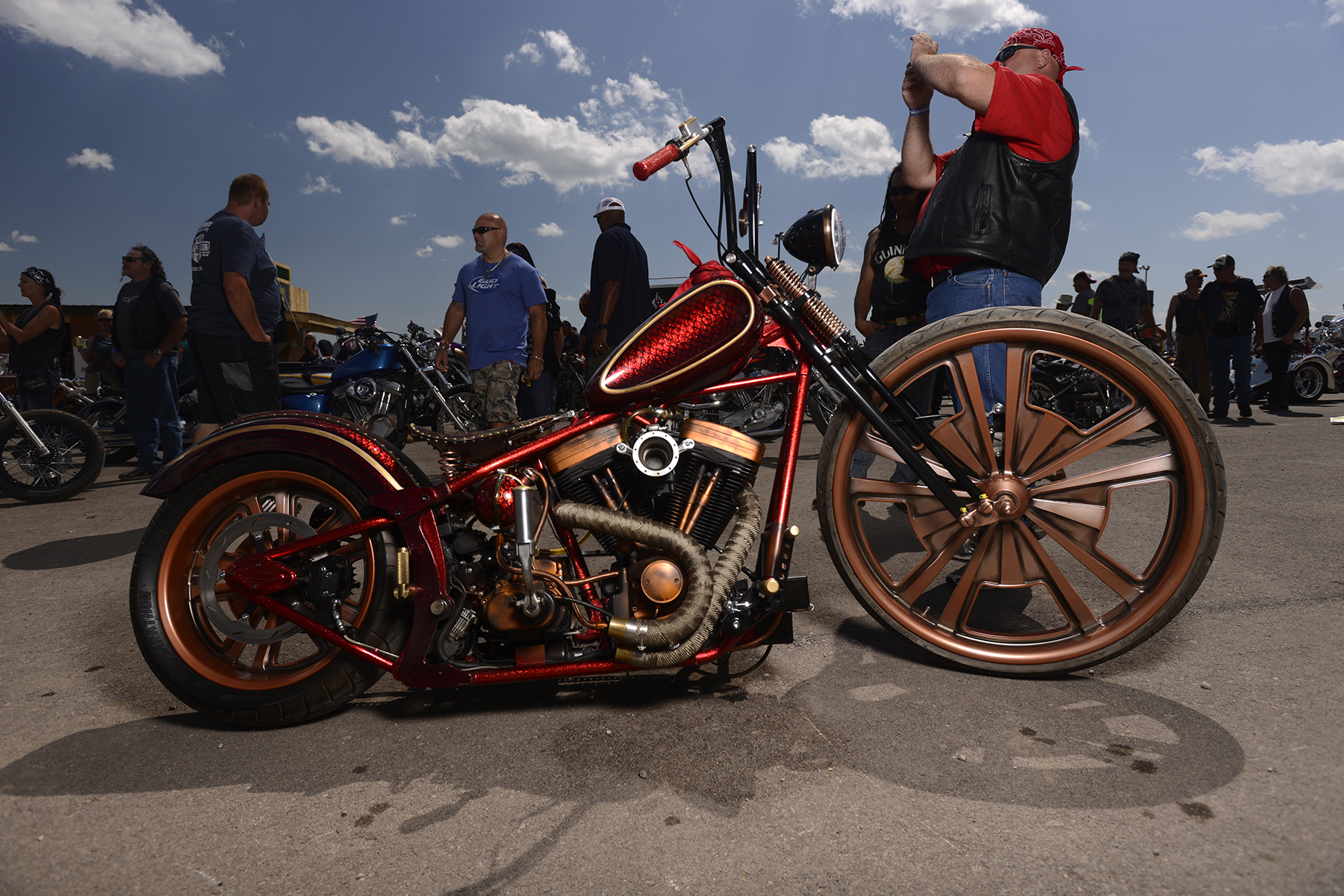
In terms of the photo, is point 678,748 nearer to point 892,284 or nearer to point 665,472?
point 665,472

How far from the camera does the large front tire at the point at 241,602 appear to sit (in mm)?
1933

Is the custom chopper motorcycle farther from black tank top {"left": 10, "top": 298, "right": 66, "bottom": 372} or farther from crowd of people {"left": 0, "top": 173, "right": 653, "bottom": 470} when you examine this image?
black tank top {"left": 10, "top": 298, "right": 66, "bottom": 372}

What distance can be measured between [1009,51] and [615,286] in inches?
118

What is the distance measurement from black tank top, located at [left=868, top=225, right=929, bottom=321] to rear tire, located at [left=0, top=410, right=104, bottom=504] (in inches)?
250

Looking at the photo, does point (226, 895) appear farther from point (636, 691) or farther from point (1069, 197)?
point (1069, 197)

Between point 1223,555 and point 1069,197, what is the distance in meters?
1.83

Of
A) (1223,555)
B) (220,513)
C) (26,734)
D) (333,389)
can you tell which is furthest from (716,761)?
(333,389)

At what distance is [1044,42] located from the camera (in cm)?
257

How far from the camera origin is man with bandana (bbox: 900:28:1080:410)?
2402 mm

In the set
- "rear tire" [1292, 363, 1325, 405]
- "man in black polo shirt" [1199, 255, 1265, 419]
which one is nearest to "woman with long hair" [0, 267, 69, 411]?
"man in black polo shirt" [1199, 255, 1265, 419]

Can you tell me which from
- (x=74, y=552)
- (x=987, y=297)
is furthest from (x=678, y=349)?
(x=74, y=552)

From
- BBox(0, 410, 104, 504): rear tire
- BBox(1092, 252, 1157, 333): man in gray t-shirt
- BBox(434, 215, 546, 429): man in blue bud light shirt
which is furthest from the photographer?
BBox(1092, 252, 1157, 333): man in gray t-shirt

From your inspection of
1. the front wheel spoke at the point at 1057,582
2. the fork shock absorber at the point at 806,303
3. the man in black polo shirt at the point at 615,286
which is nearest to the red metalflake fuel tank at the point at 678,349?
the fork shock absorber at the point at 806,303

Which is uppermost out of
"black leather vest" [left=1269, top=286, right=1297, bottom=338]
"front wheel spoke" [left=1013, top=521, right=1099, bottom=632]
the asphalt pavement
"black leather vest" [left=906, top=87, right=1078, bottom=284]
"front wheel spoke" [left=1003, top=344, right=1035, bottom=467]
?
"black leather vest" [left=1269, top=286, right=1297, bottom=338]
